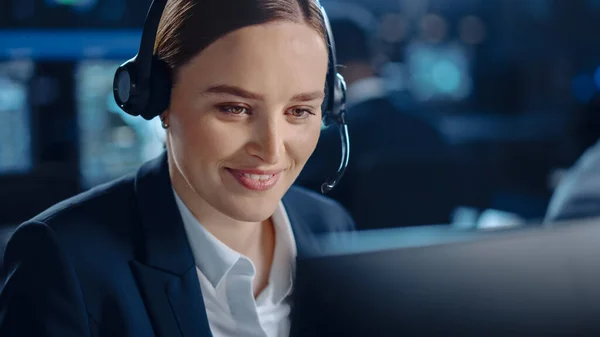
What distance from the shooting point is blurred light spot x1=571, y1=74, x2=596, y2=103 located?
6367 millimetres

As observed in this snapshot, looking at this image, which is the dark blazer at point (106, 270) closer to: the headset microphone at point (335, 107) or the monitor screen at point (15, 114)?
the headset microphone at point (335, 107)

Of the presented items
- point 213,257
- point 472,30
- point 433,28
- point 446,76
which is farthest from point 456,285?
point 472,30

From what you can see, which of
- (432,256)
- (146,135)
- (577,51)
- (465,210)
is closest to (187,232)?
(432,256)

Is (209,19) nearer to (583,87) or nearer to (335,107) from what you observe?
(335,107)

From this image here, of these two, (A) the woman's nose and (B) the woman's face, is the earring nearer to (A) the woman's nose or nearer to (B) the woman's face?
(B) the woman's face

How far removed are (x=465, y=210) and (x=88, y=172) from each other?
1405 millimetres

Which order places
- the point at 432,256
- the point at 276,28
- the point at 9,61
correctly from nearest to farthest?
the point at 432,256 → the point at 276,28 → the point at 9,61

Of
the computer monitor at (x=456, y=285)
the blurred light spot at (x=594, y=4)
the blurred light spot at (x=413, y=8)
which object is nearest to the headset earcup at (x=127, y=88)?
the computer monitor at (x=456, y=285)

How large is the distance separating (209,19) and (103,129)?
2145 millimetres

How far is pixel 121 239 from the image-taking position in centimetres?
98

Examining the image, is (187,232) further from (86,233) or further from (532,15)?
(532,15)

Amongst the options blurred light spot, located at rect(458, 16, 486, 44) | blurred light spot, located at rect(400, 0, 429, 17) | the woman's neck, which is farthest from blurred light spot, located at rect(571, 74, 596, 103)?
the woman's neck

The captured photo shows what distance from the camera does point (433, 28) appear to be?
269 inches

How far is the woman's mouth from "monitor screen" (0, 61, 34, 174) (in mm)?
2135
